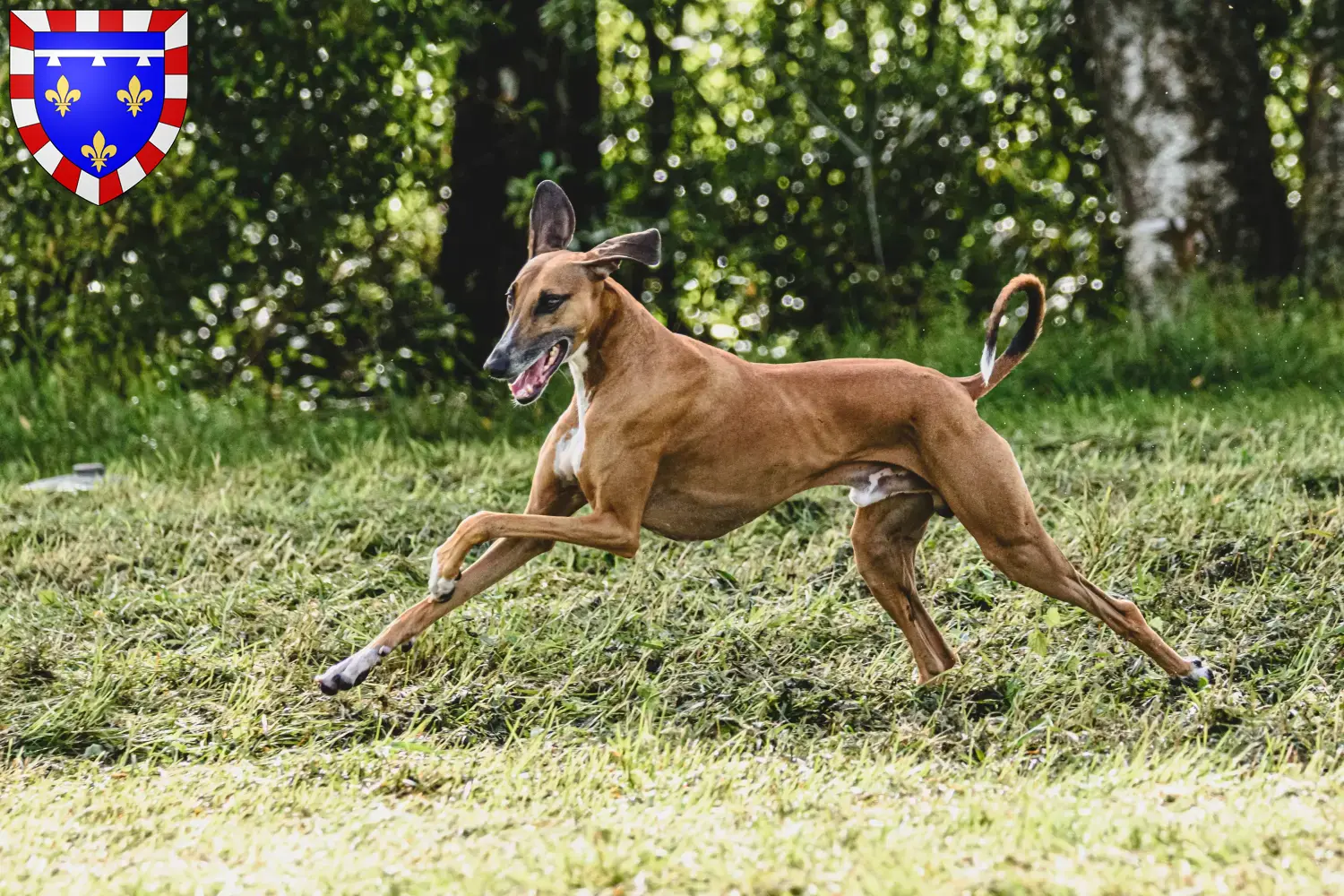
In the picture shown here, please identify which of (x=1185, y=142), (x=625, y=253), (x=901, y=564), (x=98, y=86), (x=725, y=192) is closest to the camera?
(x=625, y=253)

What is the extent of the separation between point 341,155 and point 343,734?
6.18 m

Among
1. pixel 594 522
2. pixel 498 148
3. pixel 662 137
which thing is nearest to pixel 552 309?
pixel 594 522

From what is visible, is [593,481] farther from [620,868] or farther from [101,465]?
[101,465]

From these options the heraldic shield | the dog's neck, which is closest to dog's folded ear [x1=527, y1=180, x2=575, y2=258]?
the dog's neck

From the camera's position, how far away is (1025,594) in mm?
5699

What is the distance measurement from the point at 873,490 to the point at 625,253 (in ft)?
3.51

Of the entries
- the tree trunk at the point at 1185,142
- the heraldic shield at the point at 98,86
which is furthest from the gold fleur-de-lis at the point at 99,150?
the tree trunk at the point at 1185,142

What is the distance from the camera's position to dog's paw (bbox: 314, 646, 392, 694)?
4453 mm

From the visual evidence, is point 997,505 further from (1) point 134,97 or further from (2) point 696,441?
(1) point 134,97

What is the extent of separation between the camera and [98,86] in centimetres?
718

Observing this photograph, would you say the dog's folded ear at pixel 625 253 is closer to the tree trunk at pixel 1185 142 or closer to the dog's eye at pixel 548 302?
the dog's eye at pixel 548 302

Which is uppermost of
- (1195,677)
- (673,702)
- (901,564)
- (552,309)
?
(552,309)

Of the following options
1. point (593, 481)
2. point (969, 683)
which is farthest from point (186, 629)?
point (969, 683)

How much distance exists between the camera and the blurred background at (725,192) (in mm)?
9406
